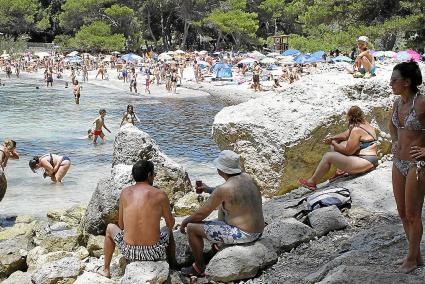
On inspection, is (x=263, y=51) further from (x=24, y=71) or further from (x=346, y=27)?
(x=346, y=27)

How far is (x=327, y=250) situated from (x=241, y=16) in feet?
156

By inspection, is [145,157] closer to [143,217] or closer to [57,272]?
[57,272]


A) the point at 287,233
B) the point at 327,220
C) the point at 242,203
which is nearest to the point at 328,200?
the point at 327,220

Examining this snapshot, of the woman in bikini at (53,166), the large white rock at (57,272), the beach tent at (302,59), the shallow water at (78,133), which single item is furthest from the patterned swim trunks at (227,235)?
the beach tent at (302,59)

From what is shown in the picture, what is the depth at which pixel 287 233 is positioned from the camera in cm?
568

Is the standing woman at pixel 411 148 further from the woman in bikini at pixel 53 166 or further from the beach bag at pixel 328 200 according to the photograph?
the woman in bikini at pixel 53 166

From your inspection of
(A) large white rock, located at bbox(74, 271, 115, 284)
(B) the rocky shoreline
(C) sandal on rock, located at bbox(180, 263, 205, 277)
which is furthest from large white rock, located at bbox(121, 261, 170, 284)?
(A) large white rock, located at bbox(74, 271, 115, 284)

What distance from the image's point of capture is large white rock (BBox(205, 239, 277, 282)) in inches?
197

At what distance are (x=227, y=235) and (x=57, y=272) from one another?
175cm

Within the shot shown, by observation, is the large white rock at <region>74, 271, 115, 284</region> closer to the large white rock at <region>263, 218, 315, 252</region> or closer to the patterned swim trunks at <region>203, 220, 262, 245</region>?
the patterned swim trunks at <region>203, 220, 262, 245</region>

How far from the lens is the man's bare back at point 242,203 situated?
16.6ft

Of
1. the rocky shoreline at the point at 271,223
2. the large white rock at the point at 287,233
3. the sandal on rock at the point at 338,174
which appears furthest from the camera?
the sandal on rock at the point at 338,174

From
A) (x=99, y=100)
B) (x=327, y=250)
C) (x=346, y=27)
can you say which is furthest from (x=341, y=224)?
(x=99, y=100)

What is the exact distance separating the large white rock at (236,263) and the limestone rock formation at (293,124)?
2.98 m
